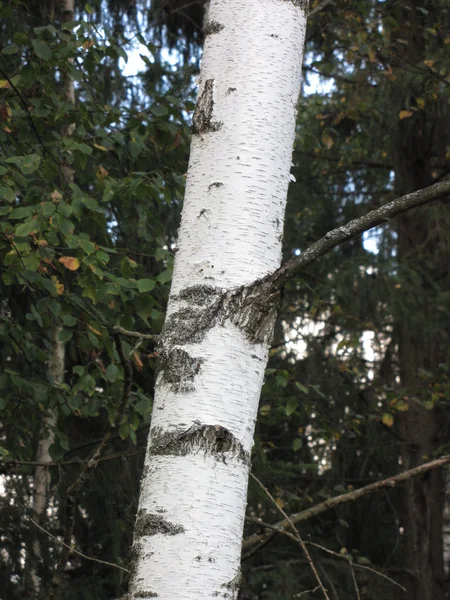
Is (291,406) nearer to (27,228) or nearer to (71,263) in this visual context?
(71,263)

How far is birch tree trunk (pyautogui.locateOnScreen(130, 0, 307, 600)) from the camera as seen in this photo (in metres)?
1.30

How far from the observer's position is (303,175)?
8938 millimetres

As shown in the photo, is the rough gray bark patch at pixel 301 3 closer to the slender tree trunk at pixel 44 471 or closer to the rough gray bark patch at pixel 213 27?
the rough gray bark patch at pixel 213 27

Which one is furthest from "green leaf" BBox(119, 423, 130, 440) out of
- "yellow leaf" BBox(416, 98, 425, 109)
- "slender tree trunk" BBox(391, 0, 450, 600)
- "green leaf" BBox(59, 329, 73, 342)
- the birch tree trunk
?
"yellow leaf" BBox(416, 98, 425, 109)

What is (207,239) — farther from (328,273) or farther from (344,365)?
(328,273)

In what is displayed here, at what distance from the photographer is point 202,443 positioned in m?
1.35

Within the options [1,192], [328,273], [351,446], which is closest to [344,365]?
[351,446]

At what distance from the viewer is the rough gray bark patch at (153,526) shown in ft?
4.22

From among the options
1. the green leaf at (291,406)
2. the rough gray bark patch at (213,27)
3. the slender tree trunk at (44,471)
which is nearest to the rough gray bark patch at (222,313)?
the rough gray bark patch at (213,27)

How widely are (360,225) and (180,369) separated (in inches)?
17.4

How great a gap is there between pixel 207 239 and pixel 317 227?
7.82m

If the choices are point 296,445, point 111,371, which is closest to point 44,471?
point 296,445

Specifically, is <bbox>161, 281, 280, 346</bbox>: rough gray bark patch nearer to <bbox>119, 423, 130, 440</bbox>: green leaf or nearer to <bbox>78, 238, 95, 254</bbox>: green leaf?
<bbox>78, 238, 95, 254</bbox>: green leaf

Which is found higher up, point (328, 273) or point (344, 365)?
point (328, 273)
